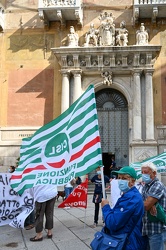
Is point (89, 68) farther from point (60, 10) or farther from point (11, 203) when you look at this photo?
point (11, 203)

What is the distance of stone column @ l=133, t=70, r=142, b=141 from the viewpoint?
16.2 metres

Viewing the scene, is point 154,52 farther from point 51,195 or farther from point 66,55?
point 51,195

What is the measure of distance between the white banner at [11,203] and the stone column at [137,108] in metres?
9.49

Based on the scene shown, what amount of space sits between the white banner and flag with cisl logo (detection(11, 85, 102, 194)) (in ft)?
5.21

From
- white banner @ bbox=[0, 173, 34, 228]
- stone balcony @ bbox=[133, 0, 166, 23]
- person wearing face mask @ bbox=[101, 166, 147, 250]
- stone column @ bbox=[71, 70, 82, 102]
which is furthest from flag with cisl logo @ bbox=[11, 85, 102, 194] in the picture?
stone balcony @ bbox=[133, 0, 166, 23]

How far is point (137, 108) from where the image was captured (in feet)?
53.8

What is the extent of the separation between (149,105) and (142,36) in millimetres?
3775

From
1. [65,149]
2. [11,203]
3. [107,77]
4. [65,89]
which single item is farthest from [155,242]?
[107,77]

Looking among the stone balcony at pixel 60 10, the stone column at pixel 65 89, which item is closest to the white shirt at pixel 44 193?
the stone column at pixel 65 89

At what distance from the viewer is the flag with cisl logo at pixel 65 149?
4645 mm

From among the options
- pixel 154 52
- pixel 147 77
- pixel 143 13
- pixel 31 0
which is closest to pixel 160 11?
pixel 143 13

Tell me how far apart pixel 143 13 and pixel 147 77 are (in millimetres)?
3804

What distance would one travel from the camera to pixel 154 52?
1652 cm

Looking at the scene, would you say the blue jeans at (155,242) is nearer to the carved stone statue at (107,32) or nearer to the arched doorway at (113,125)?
the arched doorway at (113,125)
